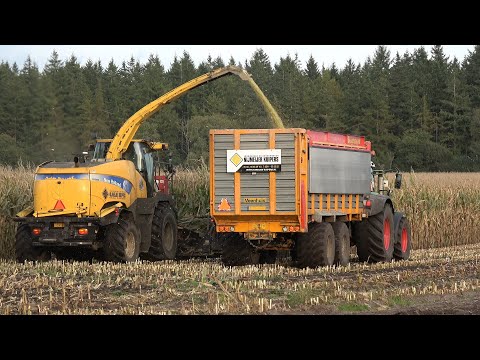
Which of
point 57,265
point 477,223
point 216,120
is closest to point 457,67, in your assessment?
point 216,120

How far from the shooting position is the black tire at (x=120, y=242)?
18875 millimetres

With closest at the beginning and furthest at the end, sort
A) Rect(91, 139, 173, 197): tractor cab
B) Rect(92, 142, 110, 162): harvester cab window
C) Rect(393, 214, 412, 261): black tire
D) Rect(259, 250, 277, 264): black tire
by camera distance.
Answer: Rect(259, 250, 277, 264): black tire
Rect(92, 142, 110, 162): harvester cab window
Rect(91, 139, 173, 197): tractor cab
Rect(393, 214, 412, 261): black tire

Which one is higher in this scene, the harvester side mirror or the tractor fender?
the harvester side mirror

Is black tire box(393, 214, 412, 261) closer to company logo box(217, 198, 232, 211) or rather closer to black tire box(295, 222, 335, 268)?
black tire box(295, 222, 335, 268)

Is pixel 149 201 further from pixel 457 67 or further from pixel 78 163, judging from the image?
pixel 457 67

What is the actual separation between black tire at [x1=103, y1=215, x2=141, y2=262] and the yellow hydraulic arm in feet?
6.07

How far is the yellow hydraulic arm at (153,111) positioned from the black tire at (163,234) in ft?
5.35

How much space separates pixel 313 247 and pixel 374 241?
300cm

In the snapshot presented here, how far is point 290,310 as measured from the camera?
40.2 ft

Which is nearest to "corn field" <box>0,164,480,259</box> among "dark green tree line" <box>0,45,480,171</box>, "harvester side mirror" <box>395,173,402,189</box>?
"dark green tree line" <box>0,45,480,171</box>

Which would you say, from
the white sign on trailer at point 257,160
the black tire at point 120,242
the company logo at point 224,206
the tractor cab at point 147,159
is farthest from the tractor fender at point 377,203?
the black tire at point 120,242

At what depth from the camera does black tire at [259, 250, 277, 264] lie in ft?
65.7

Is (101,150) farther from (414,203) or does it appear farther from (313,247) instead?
(414,203)

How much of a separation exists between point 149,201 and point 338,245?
4438 mm
